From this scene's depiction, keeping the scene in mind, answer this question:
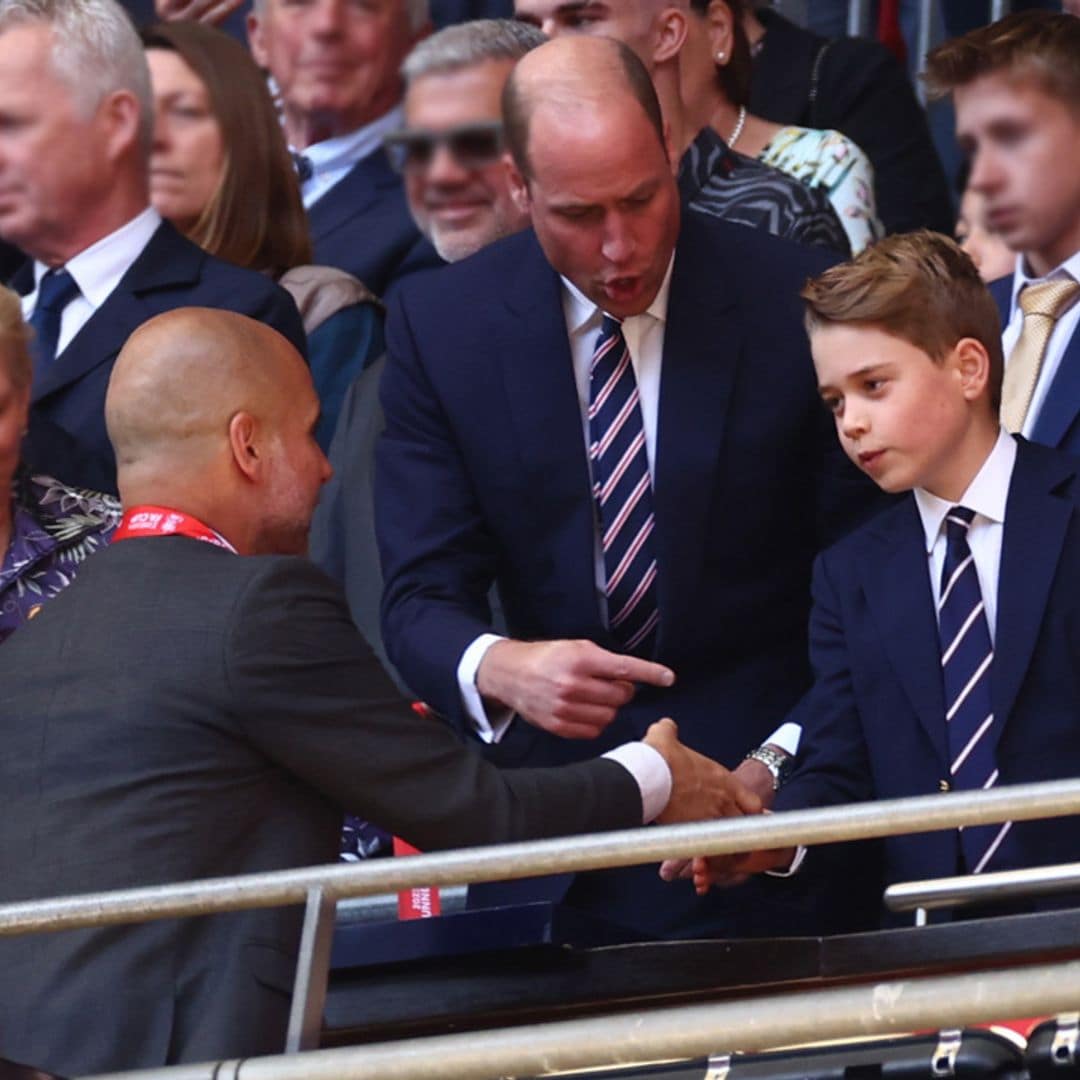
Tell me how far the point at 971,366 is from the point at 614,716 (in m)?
0.74

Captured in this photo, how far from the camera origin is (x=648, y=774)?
3.64 meters

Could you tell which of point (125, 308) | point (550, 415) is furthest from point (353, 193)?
point (550, 415)

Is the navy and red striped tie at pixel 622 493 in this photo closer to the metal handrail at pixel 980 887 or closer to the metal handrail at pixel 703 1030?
the metal handrail at pixel 980 887

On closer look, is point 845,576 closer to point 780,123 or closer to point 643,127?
point 643,127

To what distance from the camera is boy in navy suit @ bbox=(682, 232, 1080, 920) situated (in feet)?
11.9

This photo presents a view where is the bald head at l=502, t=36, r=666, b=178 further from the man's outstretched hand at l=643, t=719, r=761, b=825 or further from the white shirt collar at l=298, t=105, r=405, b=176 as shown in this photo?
the white shirt collar at l=298, t=105, r=405, b=176

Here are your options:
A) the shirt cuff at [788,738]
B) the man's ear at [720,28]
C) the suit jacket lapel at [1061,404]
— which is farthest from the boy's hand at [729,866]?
the man's ear at [720,28]

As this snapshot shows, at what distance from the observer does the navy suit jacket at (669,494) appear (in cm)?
406

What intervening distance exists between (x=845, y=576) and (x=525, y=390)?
648mm

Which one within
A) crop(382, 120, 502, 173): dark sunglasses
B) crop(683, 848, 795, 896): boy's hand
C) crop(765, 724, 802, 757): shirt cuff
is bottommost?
crop(683, 848, 795, 896): boy's hand

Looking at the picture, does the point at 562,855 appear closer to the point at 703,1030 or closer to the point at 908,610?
the point at 703,1030

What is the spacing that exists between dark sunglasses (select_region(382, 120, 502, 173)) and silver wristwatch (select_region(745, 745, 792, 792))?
1.71 m

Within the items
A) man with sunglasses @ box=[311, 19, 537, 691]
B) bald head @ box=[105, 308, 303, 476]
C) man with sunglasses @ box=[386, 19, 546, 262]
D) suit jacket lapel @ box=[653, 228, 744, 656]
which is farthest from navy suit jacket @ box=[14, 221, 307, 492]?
bald head @ box=[105, 308, 303, 476]

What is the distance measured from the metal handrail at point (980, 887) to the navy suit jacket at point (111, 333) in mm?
2172
